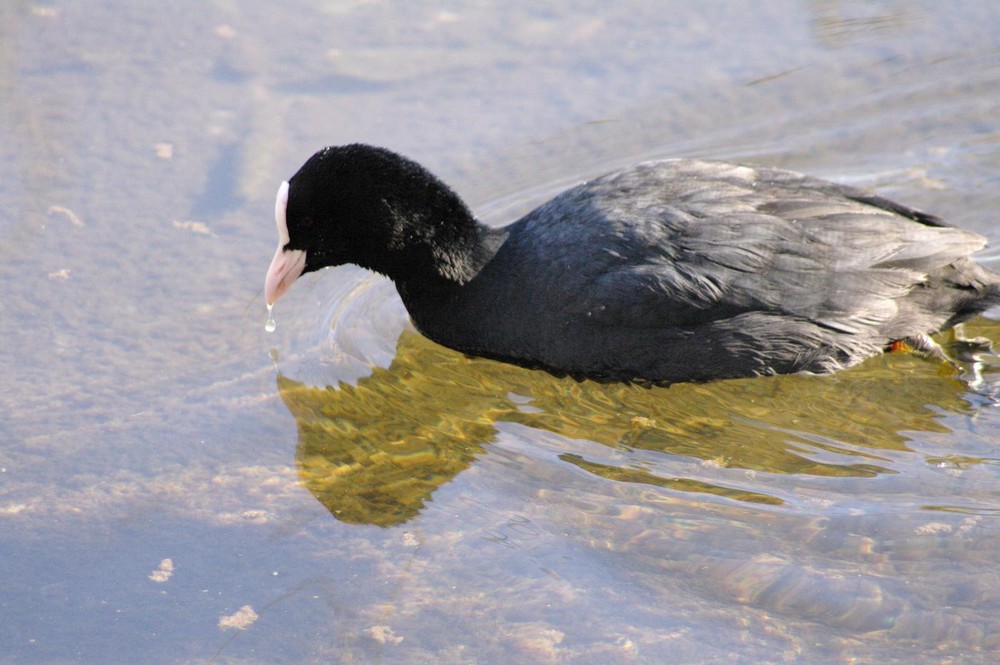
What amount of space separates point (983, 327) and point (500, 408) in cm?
211

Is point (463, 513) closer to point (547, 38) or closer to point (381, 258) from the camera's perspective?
point (381, 258)

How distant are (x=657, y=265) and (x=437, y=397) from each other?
103cm

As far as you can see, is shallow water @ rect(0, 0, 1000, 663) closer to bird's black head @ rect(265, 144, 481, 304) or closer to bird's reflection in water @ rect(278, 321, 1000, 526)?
bird's reflection in water @ rect(278, 321, 1000, 526)

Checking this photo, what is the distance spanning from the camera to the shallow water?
3.72 metres

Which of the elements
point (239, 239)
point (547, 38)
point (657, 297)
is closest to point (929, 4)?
point (547, 38)

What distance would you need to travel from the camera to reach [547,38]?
7211 mm

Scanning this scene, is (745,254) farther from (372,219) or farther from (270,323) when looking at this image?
(270,323)

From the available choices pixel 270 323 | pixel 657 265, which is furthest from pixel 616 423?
pixel 270 323

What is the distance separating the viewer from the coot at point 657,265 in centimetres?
464

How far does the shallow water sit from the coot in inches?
9.1

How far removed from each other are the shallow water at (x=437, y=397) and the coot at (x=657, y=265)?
231 millimetres

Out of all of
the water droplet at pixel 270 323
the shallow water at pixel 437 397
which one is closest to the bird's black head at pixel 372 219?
the water droplet at pixel 270 323

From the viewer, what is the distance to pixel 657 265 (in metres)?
4.61

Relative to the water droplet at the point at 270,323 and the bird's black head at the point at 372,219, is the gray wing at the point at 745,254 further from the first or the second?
the water droplet at the point at 270,323
